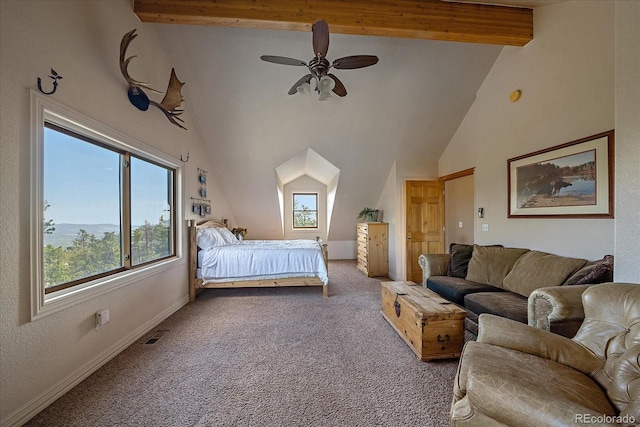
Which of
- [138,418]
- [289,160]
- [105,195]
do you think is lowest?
[138,418]

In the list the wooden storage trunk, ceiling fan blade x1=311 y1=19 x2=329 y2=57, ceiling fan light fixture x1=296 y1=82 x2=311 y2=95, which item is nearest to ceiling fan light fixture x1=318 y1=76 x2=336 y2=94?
ceiling fan light fixture x1=296 y1=82 x2=311 y2=95

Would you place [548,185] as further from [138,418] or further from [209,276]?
[209,276]

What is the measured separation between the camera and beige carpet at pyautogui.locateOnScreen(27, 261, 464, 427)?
1604 millimetres

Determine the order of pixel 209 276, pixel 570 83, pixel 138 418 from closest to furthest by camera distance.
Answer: pixel 138 418 < pixel 570 83 < pixel 209 276

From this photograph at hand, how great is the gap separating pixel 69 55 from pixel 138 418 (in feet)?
8.28

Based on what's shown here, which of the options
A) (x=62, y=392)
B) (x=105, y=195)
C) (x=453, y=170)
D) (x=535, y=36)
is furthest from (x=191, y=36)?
(x=453, y=170)

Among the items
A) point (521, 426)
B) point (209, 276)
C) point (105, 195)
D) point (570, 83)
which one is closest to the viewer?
point (521, 426)

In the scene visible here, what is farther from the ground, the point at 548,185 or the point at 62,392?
the point at 548,185

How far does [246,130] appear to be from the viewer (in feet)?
14.4

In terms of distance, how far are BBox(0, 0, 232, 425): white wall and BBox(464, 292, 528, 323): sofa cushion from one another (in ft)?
10.8

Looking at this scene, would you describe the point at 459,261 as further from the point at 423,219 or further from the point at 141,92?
the point at 141,92

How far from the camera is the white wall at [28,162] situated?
150 cm

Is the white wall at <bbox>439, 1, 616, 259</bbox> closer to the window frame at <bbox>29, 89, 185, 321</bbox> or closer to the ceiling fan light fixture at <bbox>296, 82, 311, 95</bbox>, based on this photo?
the ceiling fan light fixture at <bbox>296, 82, 311, 95</bbox>

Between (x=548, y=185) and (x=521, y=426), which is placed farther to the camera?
(x=548, y=185)
